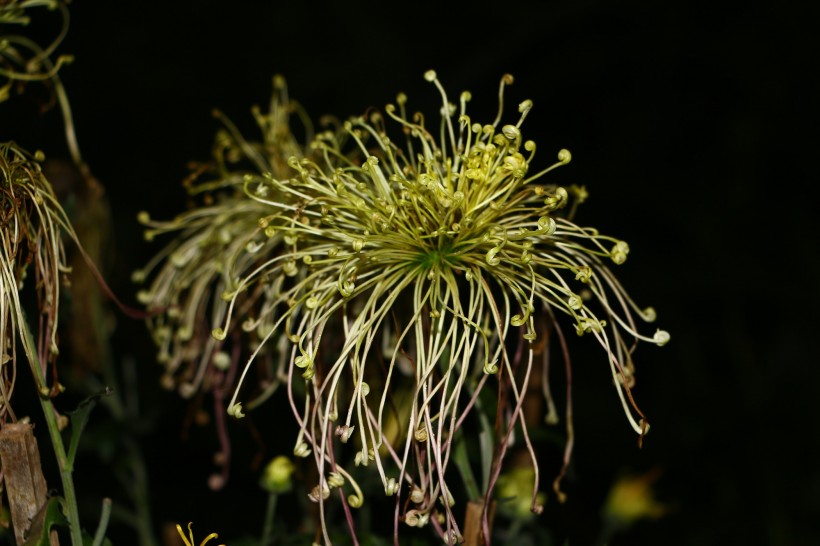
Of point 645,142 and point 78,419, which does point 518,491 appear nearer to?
point 78,419

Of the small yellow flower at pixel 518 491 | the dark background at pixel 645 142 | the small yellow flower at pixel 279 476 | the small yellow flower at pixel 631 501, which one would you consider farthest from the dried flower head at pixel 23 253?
the dark background at pixel 645 142

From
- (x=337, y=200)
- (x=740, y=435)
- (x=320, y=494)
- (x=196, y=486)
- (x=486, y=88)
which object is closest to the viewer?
(x=320, y=494)

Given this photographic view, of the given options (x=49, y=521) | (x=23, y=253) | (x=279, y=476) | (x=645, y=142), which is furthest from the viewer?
(x=645, y=142)

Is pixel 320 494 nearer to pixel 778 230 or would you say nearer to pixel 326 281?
pixel 326 281

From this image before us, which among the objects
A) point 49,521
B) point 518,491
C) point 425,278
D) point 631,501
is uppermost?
point 425,278

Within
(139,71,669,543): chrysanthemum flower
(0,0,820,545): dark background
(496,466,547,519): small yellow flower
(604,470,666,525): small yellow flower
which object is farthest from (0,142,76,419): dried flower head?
(0,0,820,545): dark background

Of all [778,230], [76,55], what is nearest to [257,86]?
[76,55]

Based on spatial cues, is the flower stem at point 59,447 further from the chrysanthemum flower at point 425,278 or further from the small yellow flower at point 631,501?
the small yellow flower at point 631,501

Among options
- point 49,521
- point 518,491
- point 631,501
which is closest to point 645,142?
point 631,501
